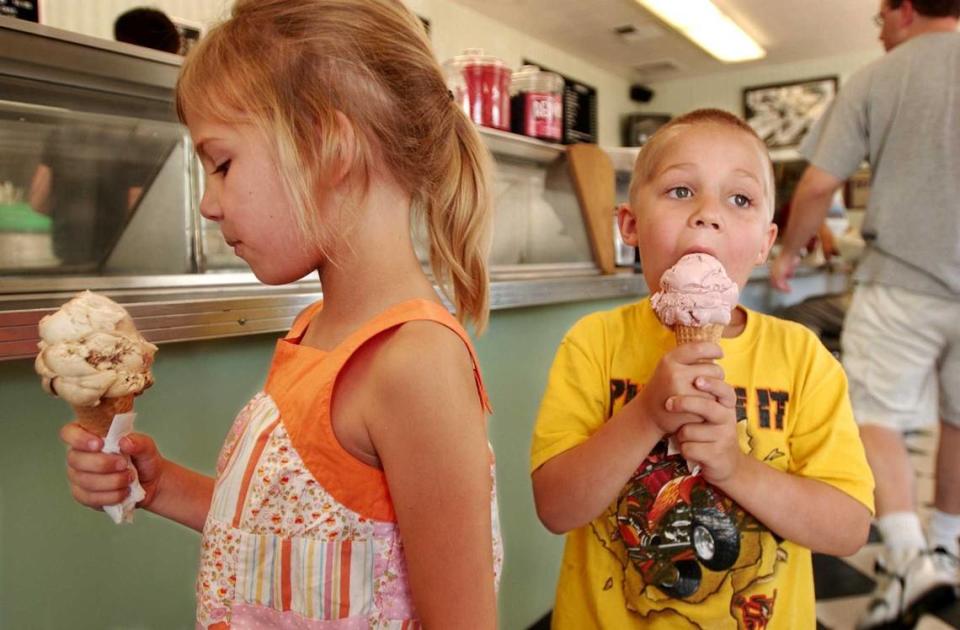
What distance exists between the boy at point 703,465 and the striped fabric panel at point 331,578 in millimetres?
286

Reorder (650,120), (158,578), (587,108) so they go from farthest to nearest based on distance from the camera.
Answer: (650,120) < (587,108) < (158,578)

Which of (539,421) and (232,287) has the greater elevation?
(232,287)

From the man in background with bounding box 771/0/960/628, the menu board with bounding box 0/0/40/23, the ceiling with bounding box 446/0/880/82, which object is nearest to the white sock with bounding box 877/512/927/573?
the man in background with bounding box 771/0/960/628

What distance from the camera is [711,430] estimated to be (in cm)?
79

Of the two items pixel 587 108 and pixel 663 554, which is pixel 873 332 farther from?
pixel 663 554

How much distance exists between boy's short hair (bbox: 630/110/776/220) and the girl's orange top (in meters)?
0.43

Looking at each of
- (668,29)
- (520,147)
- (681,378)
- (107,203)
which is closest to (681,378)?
(681,378)

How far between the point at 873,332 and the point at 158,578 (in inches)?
89.0

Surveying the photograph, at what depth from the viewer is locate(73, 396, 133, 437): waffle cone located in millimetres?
803

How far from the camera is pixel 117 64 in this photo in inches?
47.3

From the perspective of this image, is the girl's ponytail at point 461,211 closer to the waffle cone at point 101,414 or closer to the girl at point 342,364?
the girl at point 342,364

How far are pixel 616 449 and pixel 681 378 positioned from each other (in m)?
0.14

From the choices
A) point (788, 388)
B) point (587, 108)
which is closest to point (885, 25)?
point (587, 108)

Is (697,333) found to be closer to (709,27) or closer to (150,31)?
(150,31)
